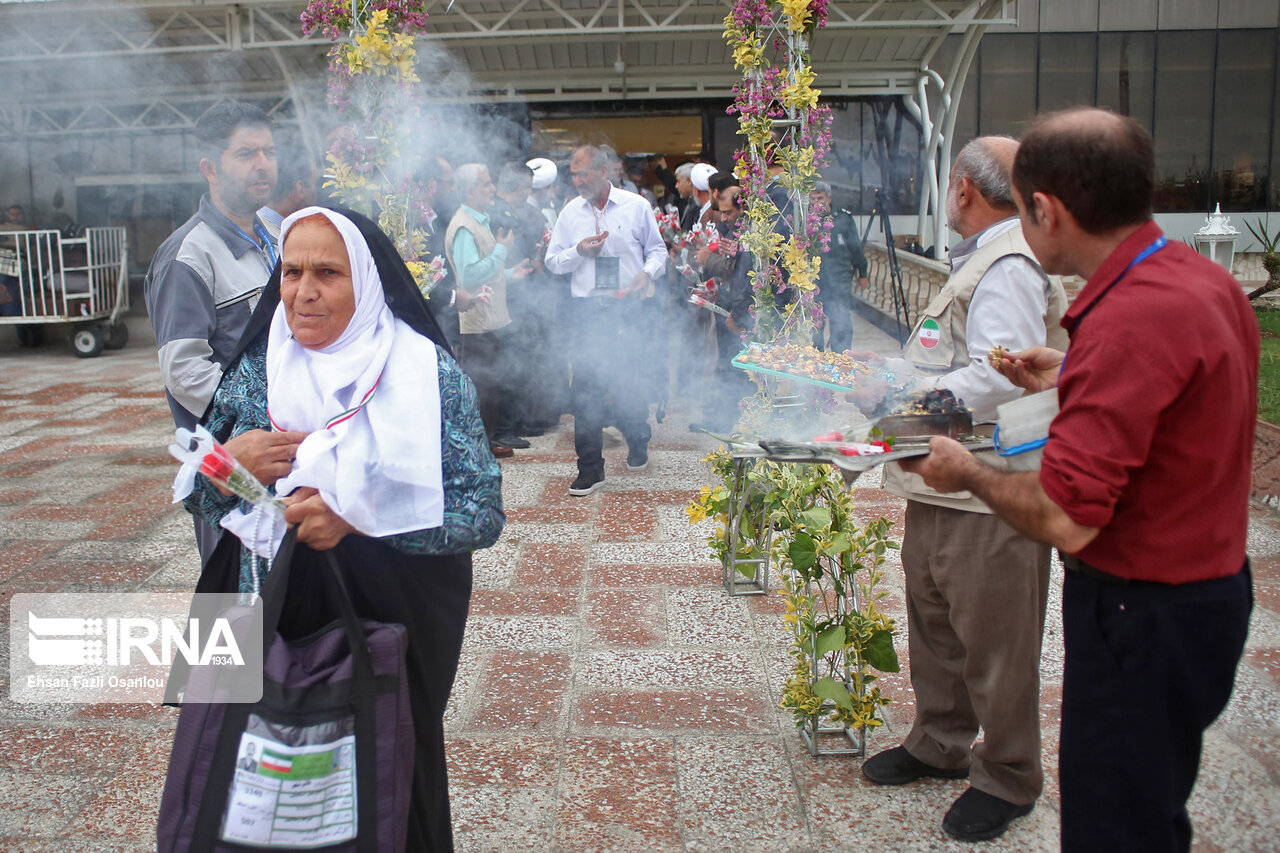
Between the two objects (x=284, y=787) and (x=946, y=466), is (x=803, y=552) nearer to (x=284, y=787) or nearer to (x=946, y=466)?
(x=946, y=466)

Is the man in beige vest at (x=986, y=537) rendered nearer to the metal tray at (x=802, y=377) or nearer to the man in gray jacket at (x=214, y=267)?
the metal tray at (x=802, y=377)

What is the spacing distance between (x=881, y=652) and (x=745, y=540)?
139 cm

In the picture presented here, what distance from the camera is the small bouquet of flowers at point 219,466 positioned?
1785 mm

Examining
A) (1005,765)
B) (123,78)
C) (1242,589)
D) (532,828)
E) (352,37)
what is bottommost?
(532,828)

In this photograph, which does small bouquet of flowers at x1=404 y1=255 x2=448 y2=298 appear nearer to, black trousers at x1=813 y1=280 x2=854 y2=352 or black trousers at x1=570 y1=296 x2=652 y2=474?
black trousers at x1=570 y1=296 x2=652 y2=474

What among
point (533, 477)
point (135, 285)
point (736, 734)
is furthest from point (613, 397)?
point (135, 285)

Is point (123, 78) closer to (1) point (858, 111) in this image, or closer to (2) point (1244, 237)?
(1) point (858, 111)

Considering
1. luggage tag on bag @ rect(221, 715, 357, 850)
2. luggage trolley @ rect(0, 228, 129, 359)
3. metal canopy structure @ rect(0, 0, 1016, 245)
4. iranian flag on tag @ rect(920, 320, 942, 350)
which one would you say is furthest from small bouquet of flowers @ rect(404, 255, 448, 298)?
luggage trolley @ rect(0, 228, 129, 359)

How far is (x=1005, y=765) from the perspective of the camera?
2.51 metres

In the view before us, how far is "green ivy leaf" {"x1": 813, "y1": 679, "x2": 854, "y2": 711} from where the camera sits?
2.75 m

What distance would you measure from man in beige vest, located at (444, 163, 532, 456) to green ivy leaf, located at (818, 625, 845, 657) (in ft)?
12.7

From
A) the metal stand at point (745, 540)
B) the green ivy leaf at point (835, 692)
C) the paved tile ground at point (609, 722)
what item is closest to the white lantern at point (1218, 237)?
the paved tile ground at point (609, 722)

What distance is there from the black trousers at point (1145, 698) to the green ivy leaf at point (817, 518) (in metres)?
1.05

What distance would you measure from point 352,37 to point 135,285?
11.2m
